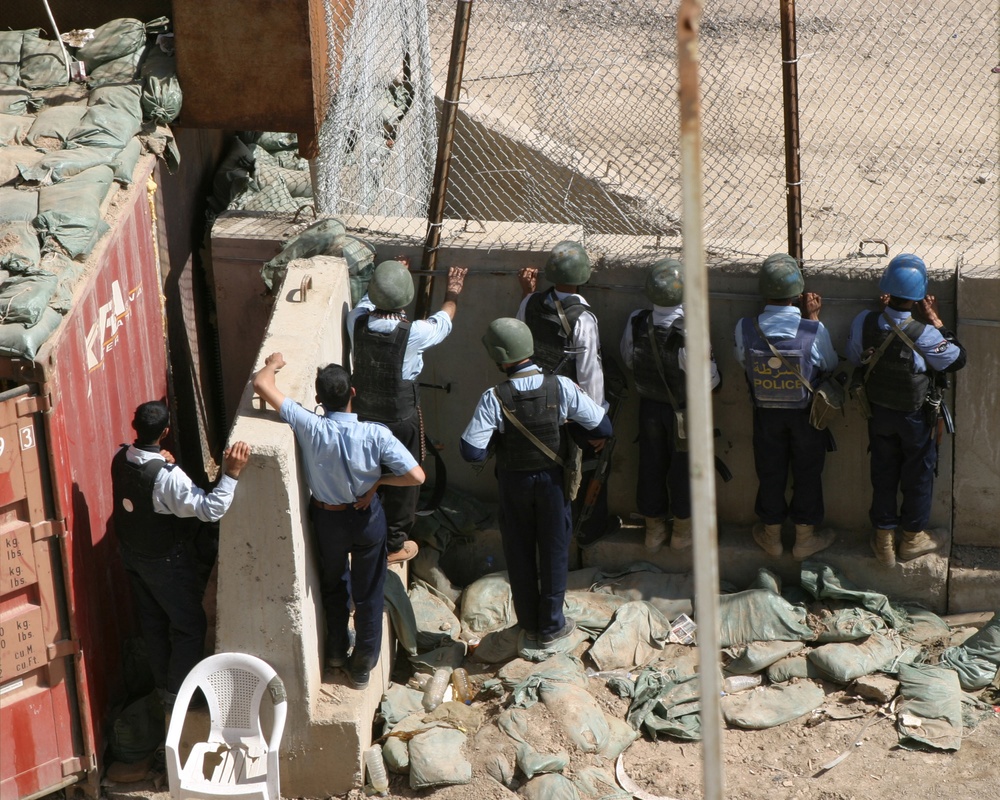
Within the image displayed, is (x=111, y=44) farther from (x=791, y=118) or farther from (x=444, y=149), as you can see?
(x=791, y=118)

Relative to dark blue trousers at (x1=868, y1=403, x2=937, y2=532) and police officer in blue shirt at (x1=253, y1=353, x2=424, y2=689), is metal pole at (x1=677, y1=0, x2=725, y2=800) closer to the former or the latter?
police officer in blue shirt at (x1=253, y1=353, x2=424, y2=689)

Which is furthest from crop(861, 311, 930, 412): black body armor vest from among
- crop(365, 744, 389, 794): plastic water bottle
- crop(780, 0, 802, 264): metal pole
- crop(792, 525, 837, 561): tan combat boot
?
crop(365, 744, 389, 794): plastic water bottle

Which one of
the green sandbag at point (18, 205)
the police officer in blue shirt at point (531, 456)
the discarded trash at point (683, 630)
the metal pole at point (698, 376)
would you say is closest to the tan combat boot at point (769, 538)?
the discarded trash at point (683, 630)

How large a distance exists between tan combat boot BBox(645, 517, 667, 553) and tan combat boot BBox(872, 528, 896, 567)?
1195 millimetres

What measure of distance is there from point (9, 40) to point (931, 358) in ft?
19.3

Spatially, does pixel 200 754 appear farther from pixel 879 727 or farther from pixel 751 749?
pixel 879 727

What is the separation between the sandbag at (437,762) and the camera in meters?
5.68

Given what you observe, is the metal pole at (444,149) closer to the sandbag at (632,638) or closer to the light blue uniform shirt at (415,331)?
the light blue uniform shirt at (415,331)

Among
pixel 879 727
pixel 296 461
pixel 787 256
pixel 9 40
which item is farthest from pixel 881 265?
pixel 9 40

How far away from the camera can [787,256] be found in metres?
6.49

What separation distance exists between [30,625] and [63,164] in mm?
2541

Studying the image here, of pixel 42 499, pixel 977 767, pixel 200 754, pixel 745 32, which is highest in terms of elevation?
pixel 745 32

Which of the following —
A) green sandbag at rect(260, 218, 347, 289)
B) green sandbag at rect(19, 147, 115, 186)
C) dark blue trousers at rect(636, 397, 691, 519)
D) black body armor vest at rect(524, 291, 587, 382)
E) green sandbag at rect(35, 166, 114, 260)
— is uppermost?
green sandbag at rect(19, 147, 115, 186)

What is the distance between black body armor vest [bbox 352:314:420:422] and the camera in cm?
644
